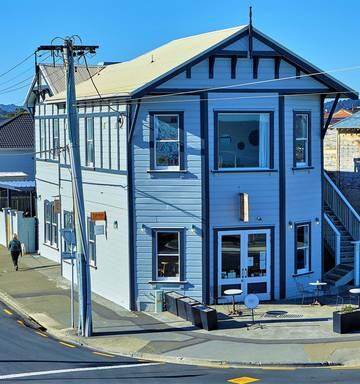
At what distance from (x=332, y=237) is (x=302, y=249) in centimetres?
243

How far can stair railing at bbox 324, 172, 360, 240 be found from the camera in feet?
86.3

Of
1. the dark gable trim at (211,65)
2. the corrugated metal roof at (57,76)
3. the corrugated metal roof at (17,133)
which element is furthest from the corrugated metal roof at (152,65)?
the corrugated metal roof at (17,133)

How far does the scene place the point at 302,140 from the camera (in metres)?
23.8

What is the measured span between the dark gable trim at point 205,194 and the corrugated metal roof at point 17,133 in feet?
93.2

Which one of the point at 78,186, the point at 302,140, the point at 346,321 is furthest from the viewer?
the point at 302,140

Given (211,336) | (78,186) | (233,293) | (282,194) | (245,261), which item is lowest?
(211,336)

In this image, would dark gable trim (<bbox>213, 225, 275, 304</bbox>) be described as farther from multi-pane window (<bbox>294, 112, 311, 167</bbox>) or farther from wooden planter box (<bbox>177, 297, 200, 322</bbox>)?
multi-pane window (<bbox>294, 112, 311, 167</bbox>)

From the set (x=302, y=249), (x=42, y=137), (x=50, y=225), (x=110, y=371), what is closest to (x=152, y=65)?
(x=302, y=249)

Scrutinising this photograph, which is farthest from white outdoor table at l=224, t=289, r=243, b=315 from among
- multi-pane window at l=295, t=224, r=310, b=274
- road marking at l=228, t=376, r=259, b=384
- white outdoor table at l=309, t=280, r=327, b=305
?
road marking at l=228, t=376, r=259, b=384

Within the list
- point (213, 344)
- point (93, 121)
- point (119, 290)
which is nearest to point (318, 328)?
point (213, 344)

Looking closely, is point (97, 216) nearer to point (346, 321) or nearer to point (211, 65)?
point (211, 65)

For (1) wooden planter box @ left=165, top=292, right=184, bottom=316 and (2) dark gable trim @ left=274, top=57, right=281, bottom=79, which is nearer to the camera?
(1) wooden planter box @ left=165, top=292, right=184, bottom=316

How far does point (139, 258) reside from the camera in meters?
22.5

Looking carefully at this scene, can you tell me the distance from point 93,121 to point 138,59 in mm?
5027
